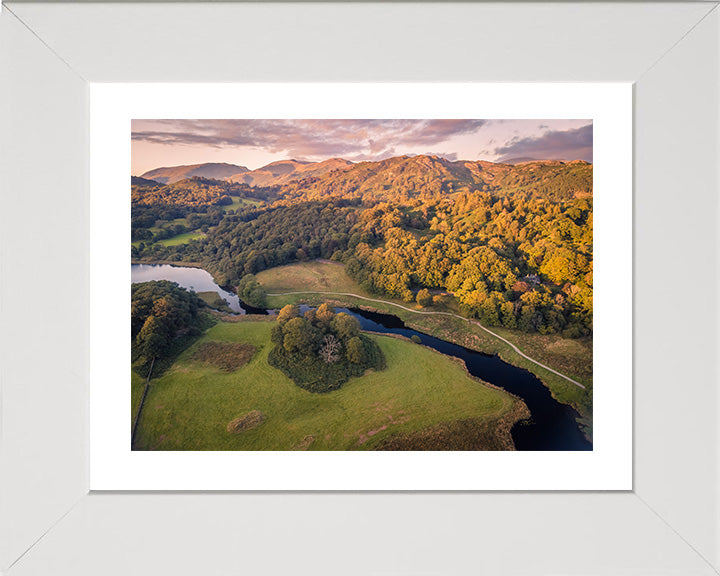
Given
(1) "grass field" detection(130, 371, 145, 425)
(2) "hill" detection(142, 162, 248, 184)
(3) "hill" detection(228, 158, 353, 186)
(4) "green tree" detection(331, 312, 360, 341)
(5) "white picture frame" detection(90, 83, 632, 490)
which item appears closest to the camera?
(5) "white picture frame" detection(90, 83, 632, 490)

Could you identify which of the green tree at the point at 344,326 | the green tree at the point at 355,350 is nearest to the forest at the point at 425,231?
the green tree at the point at 344,326

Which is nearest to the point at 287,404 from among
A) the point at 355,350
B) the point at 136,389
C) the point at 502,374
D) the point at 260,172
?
the point at 355,350

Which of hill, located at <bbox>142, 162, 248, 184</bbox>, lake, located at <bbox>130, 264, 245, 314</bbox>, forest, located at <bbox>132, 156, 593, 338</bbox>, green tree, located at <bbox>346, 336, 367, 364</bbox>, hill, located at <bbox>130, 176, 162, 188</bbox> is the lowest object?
green tree, located at <bbox>346, 336, 367, 364</bbox>

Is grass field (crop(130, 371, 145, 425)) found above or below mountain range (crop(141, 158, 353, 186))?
below

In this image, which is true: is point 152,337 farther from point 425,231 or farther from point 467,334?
point 467,334

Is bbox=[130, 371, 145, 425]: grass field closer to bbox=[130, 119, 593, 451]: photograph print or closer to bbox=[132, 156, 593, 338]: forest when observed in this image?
bbox=[130, 119, 593, 451]: photograph print

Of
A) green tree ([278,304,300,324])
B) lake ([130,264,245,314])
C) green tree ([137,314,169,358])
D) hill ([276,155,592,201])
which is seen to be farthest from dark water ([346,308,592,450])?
green tree ([137,314,169,358])
